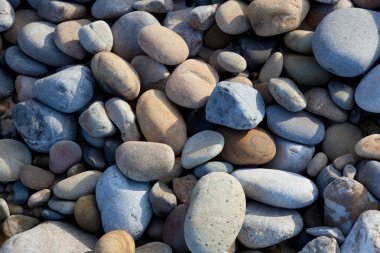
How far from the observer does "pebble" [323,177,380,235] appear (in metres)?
2.13

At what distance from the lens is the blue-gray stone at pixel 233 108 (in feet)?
7.39

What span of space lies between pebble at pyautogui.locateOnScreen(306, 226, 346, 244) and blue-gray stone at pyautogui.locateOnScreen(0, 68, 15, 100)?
1784mm

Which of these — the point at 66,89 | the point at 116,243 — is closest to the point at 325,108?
the point at 116,243

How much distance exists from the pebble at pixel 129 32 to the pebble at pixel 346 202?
A: 4.13ft

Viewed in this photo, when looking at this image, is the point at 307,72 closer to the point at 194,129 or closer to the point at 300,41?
the point at 300,41

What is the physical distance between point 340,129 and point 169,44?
98 centimetres

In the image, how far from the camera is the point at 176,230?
2.20m

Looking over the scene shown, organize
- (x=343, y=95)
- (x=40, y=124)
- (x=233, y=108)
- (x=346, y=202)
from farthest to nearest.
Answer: (x=40, y=124), (x=343, y=95), (x=233, y=108), (x=346, y=202)

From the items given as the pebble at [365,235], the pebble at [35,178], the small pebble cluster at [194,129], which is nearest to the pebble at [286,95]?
the small pebble cluster at [194,129]

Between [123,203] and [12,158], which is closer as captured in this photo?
[123,203]

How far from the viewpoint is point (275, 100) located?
2412 mm

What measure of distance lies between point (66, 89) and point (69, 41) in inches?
12.6

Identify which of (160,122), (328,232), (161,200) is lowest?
(328,232)

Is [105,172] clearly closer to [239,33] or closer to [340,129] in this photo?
[239,33]
